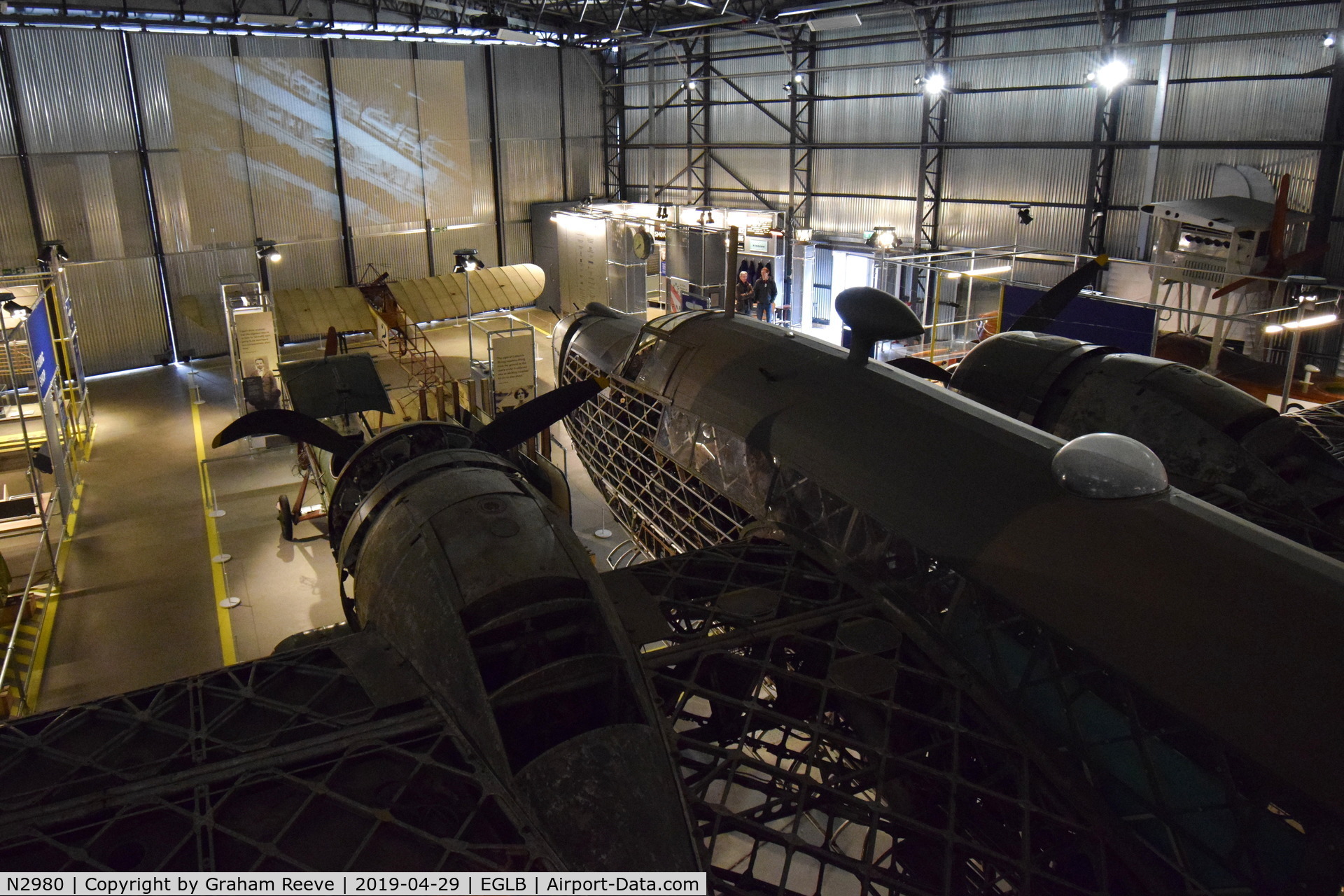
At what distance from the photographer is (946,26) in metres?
24.0

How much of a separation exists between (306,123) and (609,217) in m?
10.1

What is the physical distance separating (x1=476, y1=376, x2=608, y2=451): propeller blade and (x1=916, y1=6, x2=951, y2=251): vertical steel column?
2016 centimetres

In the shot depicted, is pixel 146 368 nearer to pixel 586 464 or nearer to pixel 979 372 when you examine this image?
pixel 586 464

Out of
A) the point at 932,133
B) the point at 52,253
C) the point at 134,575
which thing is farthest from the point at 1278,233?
the point at 52,253

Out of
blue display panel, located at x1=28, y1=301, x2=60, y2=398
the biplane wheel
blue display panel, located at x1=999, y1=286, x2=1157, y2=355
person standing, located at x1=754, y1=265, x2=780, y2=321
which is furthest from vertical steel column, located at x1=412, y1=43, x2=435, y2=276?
blue display panel, located at x1=999, y1=286, x2=1157, y2=355

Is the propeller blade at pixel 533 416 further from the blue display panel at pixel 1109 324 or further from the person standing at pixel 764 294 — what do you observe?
the person standing at pixel 764 294

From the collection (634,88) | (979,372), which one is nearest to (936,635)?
(979,372)

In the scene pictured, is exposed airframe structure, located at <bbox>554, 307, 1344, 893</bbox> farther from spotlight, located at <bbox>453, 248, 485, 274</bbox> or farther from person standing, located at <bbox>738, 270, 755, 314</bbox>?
person standing, located at <bbox>738, 270, 755, 314</bbox>

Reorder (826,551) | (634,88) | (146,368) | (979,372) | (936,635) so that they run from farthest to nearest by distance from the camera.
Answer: (634,88), (146,368), (979,372), (826,551), (936,635)

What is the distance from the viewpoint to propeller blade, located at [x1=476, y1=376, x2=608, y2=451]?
761 cm

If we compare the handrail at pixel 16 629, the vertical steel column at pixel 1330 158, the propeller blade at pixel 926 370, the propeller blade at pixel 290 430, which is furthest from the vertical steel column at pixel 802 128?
the propeller blade at pixel 290 430

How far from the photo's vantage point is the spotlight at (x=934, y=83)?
23750mm

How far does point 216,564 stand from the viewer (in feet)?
47.1

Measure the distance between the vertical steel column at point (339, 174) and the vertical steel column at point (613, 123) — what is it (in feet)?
37.4
